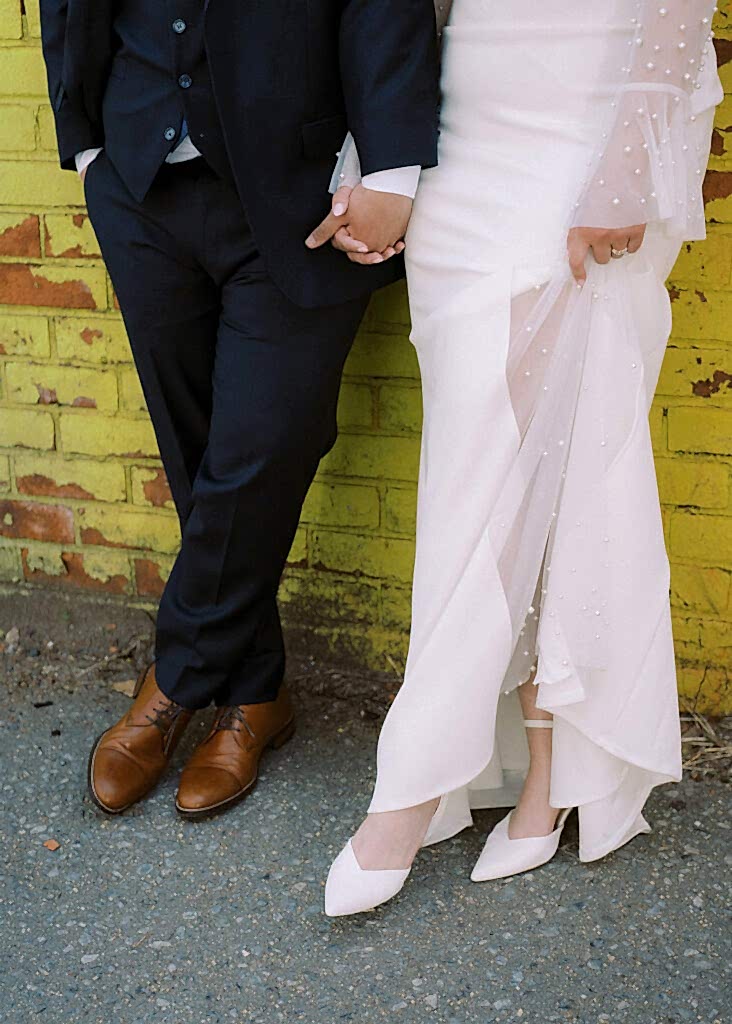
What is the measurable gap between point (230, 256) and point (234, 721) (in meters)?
0.88

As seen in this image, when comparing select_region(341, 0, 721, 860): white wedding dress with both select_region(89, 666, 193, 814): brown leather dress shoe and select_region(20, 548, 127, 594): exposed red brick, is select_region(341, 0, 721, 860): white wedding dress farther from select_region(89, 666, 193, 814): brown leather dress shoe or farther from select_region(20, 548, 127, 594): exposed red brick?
select_region(20, 548, 127, 594): exposed red brick

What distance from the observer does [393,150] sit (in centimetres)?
179

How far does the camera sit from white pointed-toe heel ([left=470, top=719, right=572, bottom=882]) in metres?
2.01

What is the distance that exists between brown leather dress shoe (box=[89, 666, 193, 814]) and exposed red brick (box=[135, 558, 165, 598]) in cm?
44

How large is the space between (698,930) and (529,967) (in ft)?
0.93

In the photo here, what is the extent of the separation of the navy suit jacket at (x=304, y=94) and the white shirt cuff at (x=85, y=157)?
0.13 metres

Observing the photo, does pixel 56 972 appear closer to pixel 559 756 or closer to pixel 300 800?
pixel 300 800

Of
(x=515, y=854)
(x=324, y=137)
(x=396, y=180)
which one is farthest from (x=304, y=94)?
(x=515, y=854)

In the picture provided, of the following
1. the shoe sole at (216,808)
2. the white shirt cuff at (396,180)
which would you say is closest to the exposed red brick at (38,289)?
the white shirt cuff at (396,180)

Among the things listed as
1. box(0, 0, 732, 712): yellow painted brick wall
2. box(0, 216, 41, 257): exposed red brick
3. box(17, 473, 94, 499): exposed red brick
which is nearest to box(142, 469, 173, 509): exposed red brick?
box(0, 0, 732, 712): yellow painted brick wall

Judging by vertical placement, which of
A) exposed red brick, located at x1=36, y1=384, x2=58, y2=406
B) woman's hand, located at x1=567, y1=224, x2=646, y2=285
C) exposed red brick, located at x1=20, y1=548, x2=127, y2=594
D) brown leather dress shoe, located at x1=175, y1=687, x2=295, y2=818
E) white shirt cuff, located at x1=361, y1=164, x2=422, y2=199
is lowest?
brown leather dress shoe, located at x1=175, y1=687, x2=295, y2=818

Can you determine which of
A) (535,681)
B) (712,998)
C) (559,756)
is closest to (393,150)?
(535,681)

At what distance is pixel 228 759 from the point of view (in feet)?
7.29

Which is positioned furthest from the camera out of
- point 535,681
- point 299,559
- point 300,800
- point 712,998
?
point 299,559
